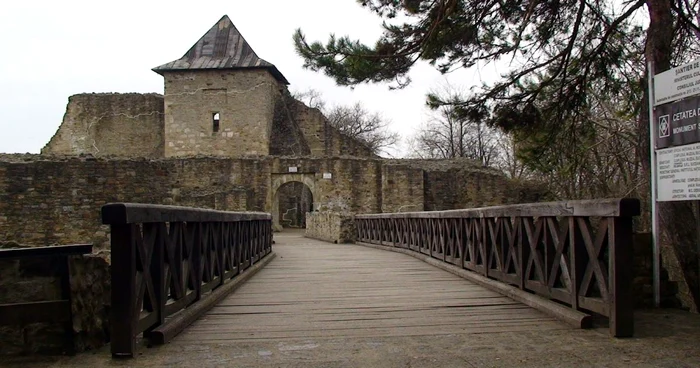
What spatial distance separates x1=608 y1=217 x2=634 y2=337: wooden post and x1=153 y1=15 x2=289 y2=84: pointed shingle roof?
2480 cm

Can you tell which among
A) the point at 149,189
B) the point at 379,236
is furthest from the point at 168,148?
the point at 379,236

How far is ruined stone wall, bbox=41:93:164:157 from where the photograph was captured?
2905 centimetres

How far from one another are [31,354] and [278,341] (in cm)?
138

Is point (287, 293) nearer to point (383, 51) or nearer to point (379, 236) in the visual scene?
point (383, 51)

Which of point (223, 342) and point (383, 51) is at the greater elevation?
point (383, 51)

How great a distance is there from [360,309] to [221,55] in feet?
81.8

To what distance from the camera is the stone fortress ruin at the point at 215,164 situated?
16.1 meters

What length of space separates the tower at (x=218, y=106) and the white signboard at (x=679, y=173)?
23.7 metres

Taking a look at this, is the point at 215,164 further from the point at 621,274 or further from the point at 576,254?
the point at 621,274

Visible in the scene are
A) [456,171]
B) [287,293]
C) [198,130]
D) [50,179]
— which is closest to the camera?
[287,293]

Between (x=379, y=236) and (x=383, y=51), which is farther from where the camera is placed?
(x=379, y=236)

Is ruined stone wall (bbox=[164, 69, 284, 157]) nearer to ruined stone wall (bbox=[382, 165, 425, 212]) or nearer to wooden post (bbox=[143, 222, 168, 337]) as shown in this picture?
ruined stone wall (bbox=[382, 165, 425, 212])

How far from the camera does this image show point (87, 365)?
127 inches

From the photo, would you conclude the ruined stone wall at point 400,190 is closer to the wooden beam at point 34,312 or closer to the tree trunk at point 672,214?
the tree trunk at point 672,214
